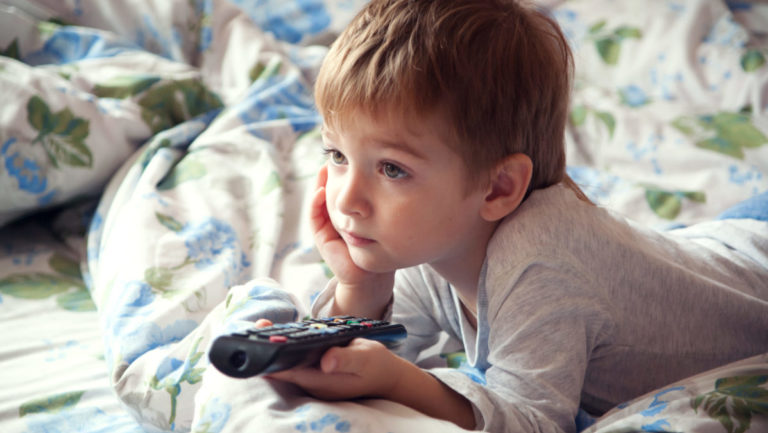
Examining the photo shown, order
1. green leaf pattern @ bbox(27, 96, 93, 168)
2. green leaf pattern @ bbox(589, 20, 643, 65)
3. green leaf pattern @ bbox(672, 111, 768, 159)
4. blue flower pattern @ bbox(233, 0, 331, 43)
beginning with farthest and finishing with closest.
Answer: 1. blue flower pattern @ bbox(233, 0, 331, 43)
2. green leaf pattern @ bbox(589, 20, 643, 65)
3. green leaf pattern @ bbox(672, 111, 768, 159)
4. green leaf pattern @ bbox(27, 96, 93, 168)

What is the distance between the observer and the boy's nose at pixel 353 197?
0.67m

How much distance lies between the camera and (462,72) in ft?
2.12

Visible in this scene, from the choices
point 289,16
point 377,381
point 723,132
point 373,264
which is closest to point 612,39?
point 723,132

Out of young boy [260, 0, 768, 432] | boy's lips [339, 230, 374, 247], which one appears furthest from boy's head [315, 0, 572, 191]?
boy's lips [339, 230, 374, 247]

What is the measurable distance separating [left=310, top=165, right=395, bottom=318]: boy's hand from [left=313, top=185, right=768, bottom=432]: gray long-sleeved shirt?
0.12 feet

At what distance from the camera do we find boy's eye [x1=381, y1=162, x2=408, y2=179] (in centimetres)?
66

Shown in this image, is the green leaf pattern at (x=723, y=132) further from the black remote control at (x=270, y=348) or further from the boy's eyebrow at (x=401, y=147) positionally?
the black remote control at (x=270, y=348)

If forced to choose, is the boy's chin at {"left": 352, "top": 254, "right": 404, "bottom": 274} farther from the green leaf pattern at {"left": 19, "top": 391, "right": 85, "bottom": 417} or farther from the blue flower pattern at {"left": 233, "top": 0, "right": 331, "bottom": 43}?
the blue flower pattern at {"left": 233, "top": 0, "right": 331, "bottom": 43}

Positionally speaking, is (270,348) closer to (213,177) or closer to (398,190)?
(398,190)

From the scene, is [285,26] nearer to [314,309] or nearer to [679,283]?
[314,309]

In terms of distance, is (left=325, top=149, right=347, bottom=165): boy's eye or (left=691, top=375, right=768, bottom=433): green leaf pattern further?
(left=325, top=149, right=347, bottom=165): boy's eye

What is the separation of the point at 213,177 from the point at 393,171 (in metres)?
0.52

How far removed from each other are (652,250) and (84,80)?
981mm

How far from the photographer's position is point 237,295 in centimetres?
73
